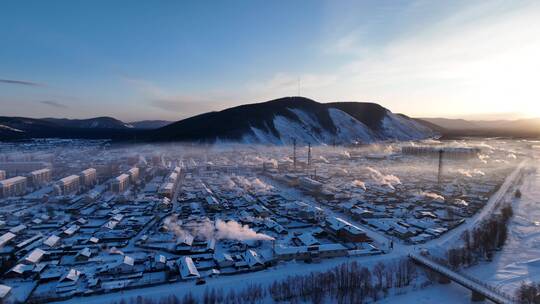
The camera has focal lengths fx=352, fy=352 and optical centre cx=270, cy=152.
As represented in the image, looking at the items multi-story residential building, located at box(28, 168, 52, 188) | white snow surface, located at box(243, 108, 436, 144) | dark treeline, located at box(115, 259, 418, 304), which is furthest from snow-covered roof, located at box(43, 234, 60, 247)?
white snow surface, located at box(243, 108, 436, 144)

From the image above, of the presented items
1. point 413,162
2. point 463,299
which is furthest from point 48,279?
point 413,162

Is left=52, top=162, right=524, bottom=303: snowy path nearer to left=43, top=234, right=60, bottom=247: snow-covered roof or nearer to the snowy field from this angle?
the snowy field

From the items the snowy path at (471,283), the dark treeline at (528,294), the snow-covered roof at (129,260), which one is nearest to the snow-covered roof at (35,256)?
the snow-covered roof at (129,260)

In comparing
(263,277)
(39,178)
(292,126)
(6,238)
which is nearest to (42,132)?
(292,126)

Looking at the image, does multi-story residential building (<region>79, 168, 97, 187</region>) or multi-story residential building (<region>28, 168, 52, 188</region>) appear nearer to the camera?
multi-story residential building (<region>28, 168, 52, 188</region>)

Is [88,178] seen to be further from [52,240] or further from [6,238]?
[52,240]

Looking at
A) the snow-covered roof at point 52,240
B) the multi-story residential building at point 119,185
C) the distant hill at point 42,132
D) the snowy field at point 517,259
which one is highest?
the distant hill at point 42,132

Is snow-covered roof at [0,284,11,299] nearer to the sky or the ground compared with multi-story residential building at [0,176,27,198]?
nearer to the ground

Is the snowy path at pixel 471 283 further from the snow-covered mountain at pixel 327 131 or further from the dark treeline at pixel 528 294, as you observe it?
the snow-covered mountain at pixel 327 131
